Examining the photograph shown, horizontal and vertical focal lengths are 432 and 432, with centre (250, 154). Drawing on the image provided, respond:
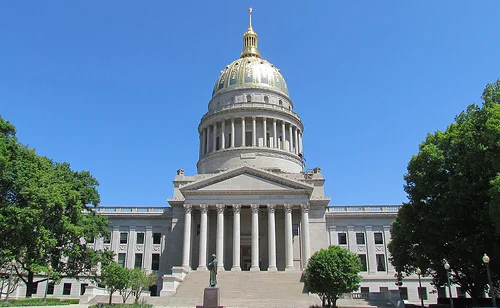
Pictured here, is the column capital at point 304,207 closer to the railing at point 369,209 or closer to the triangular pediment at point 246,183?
the triangular pediment at point 246,183

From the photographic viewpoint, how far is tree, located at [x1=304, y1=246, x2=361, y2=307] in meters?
35.0

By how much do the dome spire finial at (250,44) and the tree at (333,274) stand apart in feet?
178

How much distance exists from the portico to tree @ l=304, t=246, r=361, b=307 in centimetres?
1250

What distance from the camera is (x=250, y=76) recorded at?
75500 millimetres

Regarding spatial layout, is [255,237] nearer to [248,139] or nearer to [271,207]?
[271,207]

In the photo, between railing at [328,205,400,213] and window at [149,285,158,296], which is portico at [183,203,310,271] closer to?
window at [149,285,158,296]

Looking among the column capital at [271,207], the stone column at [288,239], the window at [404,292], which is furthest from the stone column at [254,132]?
the window at [404,292]

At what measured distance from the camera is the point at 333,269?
35.4 metres

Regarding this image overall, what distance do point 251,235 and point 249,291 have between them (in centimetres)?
1197

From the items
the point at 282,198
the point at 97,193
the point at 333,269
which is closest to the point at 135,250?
the point at 97,193

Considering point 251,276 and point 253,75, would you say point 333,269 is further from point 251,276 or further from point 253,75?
point 253,75

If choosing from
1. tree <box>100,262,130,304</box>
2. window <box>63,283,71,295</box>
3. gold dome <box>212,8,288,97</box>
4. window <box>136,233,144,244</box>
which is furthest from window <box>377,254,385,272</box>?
window <box>63,283,71,295</box>

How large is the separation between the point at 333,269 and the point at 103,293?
80.0 feet

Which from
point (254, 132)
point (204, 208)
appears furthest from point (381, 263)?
point (254, 132)
